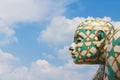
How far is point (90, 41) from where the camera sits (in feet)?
41.2

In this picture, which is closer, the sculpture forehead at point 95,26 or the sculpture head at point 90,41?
the sculpture head at point 90,41

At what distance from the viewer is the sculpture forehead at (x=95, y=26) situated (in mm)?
12594

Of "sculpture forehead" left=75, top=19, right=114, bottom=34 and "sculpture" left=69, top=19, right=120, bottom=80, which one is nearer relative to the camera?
"sculpture" left=69, top=19, right=120, bottom=80

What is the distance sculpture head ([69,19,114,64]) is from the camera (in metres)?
12.4

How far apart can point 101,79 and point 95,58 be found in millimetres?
1022

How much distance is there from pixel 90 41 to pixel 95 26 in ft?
1.67

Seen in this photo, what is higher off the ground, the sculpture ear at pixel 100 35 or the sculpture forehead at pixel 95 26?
the sculpture forehead at pixel 95 26

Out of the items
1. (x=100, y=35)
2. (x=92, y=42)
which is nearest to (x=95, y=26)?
(x=100, y=35)

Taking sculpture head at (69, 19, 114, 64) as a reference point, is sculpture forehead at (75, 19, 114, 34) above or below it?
above

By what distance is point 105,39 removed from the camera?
12109 millimetres

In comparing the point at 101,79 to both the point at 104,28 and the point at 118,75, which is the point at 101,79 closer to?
the point at 104,28

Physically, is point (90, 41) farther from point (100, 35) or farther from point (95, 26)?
point (95, 26)

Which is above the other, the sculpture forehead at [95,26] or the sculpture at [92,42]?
the sculpture forehead at [95,26]

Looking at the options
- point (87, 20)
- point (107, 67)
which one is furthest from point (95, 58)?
point (107, 67)
